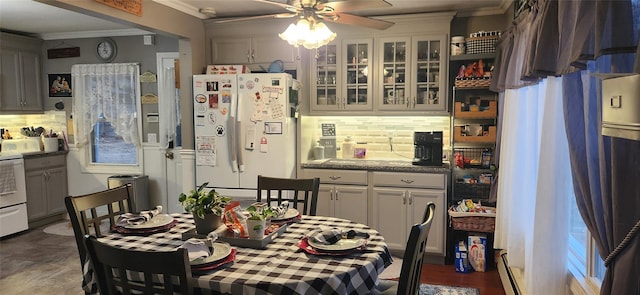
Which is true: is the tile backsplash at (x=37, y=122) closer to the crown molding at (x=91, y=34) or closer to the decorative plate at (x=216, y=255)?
the crown molding at (x=91, y=34)

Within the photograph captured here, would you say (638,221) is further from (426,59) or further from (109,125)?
(109,125)

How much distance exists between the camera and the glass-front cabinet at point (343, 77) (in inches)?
167

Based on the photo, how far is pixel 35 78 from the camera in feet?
18.4

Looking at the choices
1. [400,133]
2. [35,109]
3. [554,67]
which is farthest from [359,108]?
[35,109]

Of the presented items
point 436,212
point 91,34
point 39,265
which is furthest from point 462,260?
point 91,34

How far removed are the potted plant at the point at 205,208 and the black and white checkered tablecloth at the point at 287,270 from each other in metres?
0.14

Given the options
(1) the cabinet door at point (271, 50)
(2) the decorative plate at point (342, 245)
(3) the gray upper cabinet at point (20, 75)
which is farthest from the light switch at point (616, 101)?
(3) the gray upper cabinet at point (20, 75)

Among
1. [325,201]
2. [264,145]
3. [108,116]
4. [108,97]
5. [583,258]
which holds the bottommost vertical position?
[325,201]

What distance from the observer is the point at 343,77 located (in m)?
4.29

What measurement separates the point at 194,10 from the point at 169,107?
4.87 ft

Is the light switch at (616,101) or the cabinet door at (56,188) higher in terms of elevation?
the light switch at (616,101)

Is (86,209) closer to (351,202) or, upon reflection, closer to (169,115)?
(351,202)

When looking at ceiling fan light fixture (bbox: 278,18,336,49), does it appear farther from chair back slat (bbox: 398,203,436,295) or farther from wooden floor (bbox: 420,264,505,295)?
wooden floor (bbox: 420,264,505,295)

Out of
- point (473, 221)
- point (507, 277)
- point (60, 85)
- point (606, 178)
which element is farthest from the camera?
point (60, 85)
